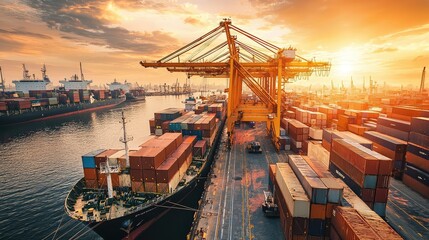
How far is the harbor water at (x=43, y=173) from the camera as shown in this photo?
77.4ft

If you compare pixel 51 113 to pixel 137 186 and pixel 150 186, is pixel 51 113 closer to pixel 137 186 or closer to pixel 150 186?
pixel 137 186

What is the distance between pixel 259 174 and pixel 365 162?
14.0 m

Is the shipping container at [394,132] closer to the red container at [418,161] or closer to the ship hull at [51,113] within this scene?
the red container at [418,161]

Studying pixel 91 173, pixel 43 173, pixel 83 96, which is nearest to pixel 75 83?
pixel 83 96

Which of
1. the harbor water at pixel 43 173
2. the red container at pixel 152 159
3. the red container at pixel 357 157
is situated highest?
the red container at pixel 357 157

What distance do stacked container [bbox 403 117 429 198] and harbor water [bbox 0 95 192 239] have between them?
1120 inches

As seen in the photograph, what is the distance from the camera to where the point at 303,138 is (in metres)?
36.6

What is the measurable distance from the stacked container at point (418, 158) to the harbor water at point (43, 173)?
93.3 ft

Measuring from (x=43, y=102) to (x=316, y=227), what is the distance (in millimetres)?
119207

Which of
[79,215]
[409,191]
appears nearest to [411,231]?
[409,191]

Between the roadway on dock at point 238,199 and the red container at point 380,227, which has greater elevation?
the red container at point 380,227

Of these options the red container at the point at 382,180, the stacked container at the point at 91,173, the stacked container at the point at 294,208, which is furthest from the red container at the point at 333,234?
the stacked container at the point at 91,173

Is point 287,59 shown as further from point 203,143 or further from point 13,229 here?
point 13,229

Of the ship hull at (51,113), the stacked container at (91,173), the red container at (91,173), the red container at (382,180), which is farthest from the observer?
the ship hull at (51,113)
